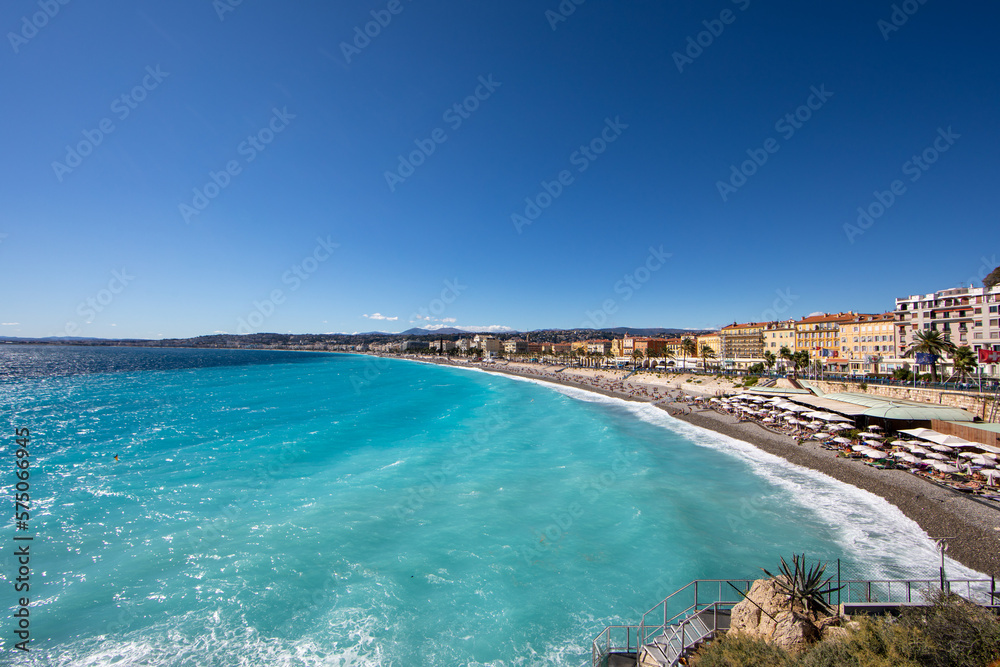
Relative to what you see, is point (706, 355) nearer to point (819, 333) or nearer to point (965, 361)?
point (819, 333)

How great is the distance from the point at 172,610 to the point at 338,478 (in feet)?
35.9

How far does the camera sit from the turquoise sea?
1066cm

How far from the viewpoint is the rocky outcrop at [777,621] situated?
22.8ft

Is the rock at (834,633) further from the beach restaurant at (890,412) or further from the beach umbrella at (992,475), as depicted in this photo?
the beach restaurant at (890,412)

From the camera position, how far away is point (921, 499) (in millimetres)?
16609

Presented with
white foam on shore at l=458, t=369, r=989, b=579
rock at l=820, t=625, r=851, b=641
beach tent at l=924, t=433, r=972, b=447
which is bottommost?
white foam on shore at l=458, t=369, r=989, b=579

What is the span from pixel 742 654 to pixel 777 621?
43.0 inches

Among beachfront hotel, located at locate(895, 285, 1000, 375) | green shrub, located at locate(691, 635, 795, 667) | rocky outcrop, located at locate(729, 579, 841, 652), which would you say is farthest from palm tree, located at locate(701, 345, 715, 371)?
green shrub, located at locate(691, 635, 795, 667)

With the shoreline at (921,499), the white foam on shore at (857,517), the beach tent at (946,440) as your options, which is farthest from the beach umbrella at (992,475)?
the white foam on shore at (857,517)

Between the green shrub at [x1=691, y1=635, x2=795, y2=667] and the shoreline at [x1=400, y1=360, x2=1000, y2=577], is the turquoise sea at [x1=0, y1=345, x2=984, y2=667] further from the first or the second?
the green shrub at [x1=691, y1=635, x2=795, y2=667]

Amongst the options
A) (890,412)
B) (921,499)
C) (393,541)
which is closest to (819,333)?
(890,412)

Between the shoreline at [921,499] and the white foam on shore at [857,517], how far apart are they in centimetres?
31

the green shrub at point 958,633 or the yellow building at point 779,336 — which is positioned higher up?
the yellow building at point 779,336

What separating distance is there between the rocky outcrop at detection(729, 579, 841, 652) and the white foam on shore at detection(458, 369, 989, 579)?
795 centimetres
